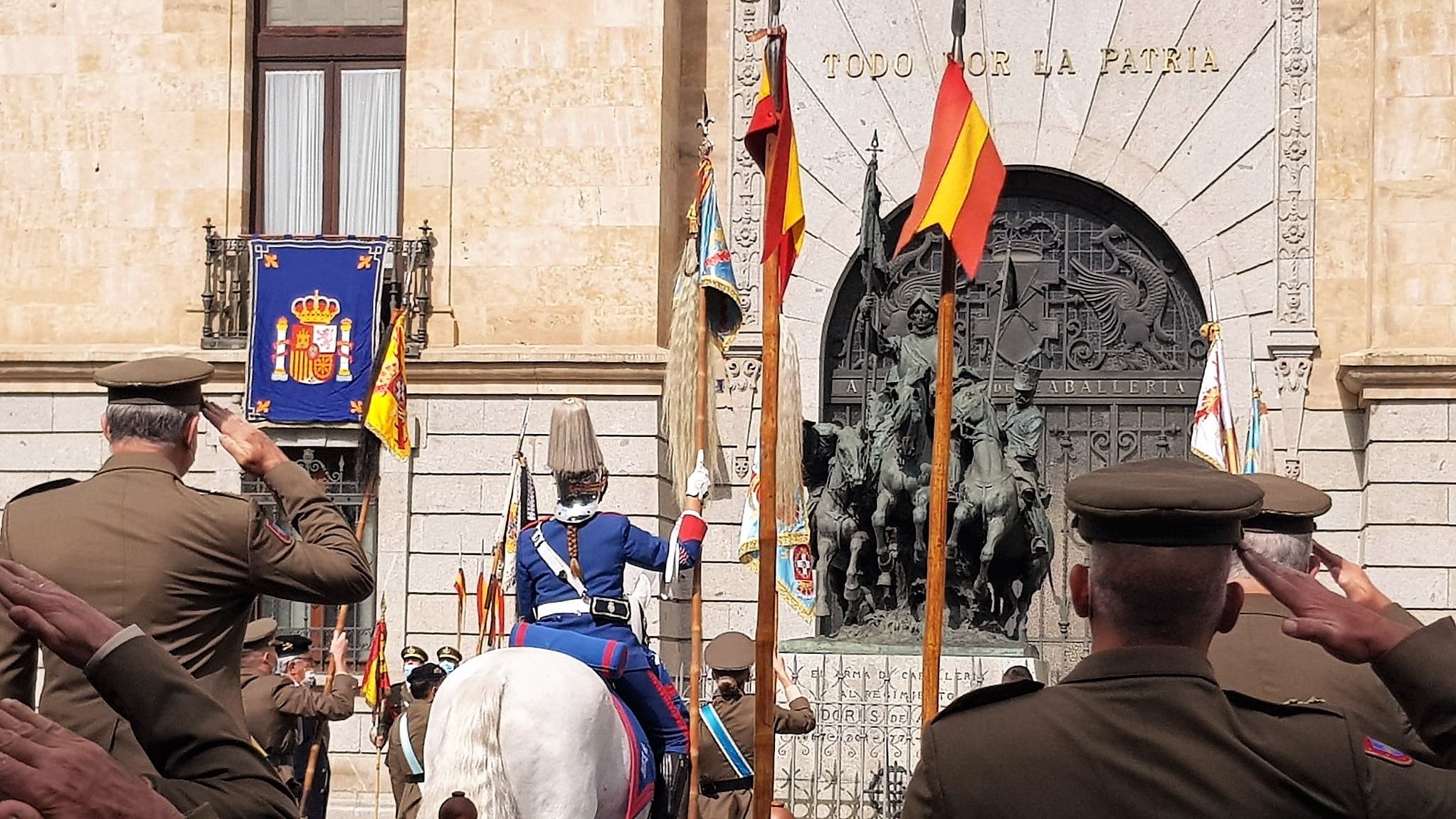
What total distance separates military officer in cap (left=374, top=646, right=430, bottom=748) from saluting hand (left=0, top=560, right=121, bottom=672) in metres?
12.4

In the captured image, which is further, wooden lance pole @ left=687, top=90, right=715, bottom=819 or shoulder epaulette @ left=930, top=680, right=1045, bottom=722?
wooden lance pole @ left=687, top=90, right=715, bottom=819

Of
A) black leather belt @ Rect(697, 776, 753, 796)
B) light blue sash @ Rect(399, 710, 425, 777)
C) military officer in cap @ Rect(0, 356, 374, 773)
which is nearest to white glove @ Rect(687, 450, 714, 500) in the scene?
black leather belt @ Rect(697, 776, 753, 796)

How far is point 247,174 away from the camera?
66.3 ft

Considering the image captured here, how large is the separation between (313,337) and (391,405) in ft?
8.02

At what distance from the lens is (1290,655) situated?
4.40m

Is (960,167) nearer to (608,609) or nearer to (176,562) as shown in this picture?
(608,609)

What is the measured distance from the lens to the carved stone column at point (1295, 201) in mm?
18859

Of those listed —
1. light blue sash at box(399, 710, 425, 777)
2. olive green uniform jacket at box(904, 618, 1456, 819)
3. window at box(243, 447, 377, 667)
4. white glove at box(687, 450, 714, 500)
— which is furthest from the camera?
window at box(243, 447, 377, 667)

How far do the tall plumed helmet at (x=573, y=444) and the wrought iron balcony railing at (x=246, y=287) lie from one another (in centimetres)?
1025

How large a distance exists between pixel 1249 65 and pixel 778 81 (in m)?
11.4

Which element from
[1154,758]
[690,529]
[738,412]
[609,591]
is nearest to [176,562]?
[1154,758]

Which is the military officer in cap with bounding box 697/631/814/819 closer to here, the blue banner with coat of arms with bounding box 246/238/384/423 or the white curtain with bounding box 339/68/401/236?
the blue banner with coat of arms with bounding box 246/238/384/423

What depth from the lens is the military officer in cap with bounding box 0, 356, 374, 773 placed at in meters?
5.06

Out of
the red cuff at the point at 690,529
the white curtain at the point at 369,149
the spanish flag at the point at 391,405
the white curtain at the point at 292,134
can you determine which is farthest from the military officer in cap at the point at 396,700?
the red cuff at the point at 690,529
